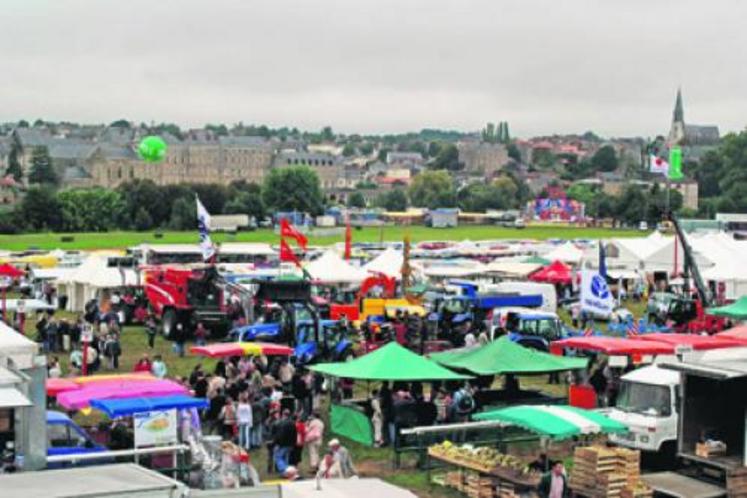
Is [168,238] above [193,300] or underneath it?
underneath

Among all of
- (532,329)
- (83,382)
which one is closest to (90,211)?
(532,329)

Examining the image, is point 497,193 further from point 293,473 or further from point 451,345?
point 293,473

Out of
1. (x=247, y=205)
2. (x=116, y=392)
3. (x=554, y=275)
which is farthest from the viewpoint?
(x=247, y=205)

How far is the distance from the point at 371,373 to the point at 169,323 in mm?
13671

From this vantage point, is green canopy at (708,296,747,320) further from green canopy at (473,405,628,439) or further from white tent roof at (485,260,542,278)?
white tent roof at (485,260,542,278)

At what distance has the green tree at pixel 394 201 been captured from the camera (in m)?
188

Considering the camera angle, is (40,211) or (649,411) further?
(40,211)

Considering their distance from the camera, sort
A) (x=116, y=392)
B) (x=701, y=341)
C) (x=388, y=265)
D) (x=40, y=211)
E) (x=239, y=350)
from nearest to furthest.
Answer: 1. (x=116, y=392)
2. (x=239, y=350)
3. (x=701, y=341)
4. (x=388, y=265)
5. (x=40, y=211)

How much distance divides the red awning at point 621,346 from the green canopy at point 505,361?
0.52m

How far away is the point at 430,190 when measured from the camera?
193125mm

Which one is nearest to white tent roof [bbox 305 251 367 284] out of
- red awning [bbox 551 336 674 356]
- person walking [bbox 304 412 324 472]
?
red awning [bbox 551 336 674 356]

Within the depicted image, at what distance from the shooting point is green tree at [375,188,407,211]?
618ft

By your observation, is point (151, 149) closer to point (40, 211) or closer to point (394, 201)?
point (40, 211)

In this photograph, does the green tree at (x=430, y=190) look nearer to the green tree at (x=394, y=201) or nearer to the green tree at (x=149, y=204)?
the green tree at (x=394, y=201)
